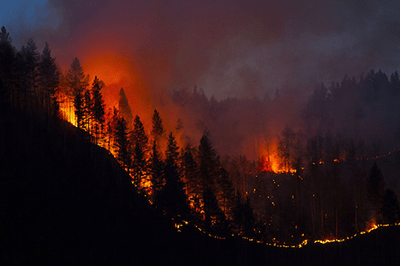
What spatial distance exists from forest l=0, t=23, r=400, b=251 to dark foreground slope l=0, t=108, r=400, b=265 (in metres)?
3.13

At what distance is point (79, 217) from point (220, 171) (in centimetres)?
3116

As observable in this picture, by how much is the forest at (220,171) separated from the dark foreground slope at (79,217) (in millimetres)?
3131

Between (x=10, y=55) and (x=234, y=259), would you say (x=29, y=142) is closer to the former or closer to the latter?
(x=10, y=55)

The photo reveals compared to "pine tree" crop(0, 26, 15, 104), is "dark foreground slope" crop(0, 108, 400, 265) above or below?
below

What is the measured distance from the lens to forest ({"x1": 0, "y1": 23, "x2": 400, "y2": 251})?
52159mm

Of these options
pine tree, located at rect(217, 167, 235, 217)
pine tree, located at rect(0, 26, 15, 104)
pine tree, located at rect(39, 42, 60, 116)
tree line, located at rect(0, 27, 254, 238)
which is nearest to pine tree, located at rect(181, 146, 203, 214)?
tree line, located at rect(0, 27, 254, 238)

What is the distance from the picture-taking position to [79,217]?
3525cm

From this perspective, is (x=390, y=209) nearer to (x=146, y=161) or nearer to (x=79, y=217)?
(x=146, y=161)

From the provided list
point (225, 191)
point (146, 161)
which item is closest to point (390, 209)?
point (225, 191)

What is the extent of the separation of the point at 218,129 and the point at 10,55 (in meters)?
120

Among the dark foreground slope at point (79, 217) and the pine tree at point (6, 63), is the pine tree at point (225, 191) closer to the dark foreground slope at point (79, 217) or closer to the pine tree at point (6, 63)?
the dark foreground slope at point (79, 217)

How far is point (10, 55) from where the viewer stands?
55.1 meters

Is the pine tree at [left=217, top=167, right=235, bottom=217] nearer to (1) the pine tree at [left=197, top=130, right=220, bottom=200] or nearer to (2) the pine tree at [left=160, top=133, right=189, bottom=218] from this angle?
(1) the pine tree at [left=197, top=130, right=220, bottom=200]

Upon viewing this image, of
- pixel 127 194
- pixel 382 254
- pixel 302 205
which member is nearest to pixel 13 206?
Answer: pixel 127 194
